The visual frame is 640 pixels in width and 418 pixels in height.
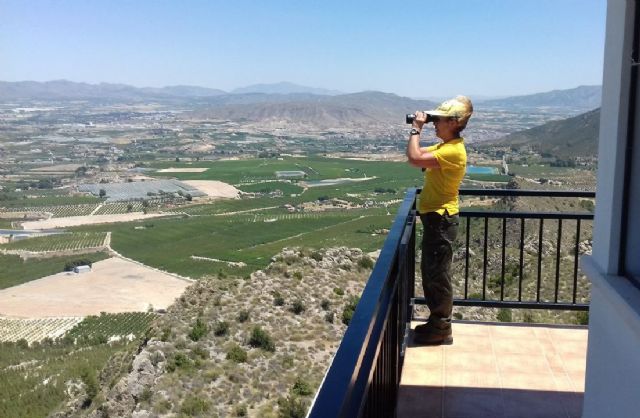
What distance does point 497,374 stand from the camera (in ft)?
10.6

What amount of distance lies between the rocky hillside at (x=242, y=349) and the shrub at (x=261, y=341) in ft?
0.08

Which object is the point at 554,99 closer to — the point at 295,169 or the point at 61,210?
Result: the point at 295,169

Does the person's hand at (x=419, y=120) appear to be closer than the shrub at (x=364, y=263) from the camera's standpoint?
Yes

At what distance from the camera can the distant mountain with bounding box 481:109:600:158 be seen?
46.9 meters

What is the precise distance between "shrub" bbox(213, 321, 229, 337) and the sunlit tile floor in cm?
1243

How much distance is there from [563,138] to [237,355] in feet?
163

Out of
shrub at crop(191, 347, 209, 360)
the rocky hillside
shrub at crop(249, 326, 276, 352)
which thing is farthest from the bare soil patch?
shrub at crop(249, 326, 276, 352)

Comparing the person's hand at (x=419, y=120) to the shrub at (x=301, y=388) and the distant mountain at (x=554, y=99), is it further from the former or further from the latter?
the distant mountain at (x=554, y=99)

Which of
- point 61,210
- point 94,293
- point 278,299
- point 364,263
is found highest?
point 364,263

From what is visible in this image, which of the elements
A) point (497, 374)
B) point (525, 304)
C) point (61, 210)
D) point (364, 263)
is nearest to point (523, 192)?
point (525, 304)

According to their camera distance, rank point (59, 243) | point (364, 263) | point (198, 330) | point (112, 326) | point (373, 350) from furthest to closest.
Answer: point (59, 243) < point (112, 326) < point (364, 263) < point (198, 330) < point (373, 350)

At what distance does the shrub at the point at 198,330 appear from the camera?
15.5 meters

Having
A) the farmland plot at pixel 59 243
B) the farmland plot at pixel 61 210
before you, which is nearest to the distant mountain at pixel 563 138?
the farmland plot at pixel 59 243

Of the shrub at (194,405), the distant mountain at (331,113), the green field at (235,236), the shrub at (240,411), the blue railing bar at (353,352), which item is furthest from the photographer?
the distant mountain at (331,113)
